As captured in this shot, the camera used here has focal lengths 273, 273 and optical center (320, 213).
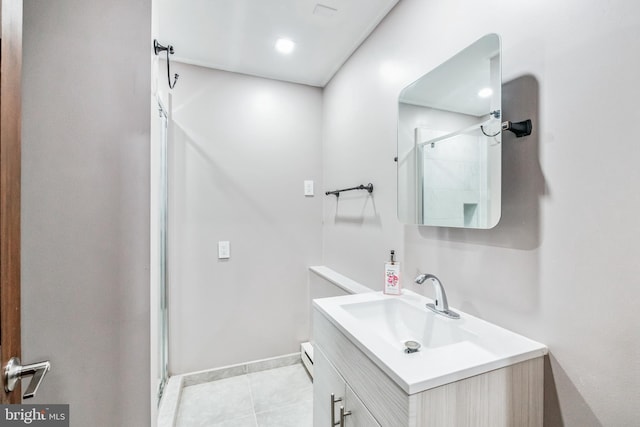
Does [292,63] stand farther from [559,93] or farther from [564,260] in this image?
[564,260]

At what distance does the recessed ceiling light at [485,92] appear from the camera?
95 cm

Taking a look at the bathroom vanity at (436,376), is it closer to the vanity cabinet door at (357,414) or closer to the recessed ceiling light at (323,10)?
the vanity cabinet door at (357,414)

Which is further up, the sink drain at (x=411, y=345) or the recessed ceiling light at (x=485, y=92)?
the recessed ceiling light at (x=485, y=92)

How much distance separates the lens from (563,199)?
2.54ft

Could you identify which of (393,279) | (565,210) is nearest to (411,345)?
(393,279)

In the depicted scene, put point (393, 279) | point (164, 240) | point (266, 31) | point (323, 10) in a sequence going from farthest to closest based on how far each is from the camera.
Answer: point (164, 240) → point (266, 31) → point (323, 10) → point (393, 279)

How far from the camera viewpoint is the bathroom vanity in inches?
26.5

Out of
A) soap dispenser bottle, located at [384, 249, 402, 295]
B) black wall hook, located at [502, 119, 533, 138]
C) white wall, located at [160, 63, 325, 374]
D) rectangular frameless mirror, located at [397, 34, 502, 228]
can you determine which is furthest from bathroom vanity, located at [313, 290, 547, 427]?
white wall, located at [160, 63, 325, 374]

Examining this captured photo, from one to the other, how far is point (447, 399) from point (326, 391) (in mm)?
606

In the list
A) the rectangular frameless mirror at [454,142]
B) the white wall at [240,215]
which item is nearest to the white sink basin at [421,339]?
the rectangular frameless mirror at [454,142]

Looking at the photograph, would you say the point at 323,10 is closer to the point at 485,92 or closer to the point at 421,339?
the point at 485,92

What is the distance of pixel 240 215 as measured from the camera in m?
2.18

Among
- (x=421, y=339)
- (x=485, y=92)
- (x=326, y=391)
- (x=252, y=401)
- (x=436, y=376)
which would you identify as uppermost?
(x=485, y=92)

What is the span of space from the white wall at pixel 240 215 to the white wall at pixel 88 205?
3.42 ft
